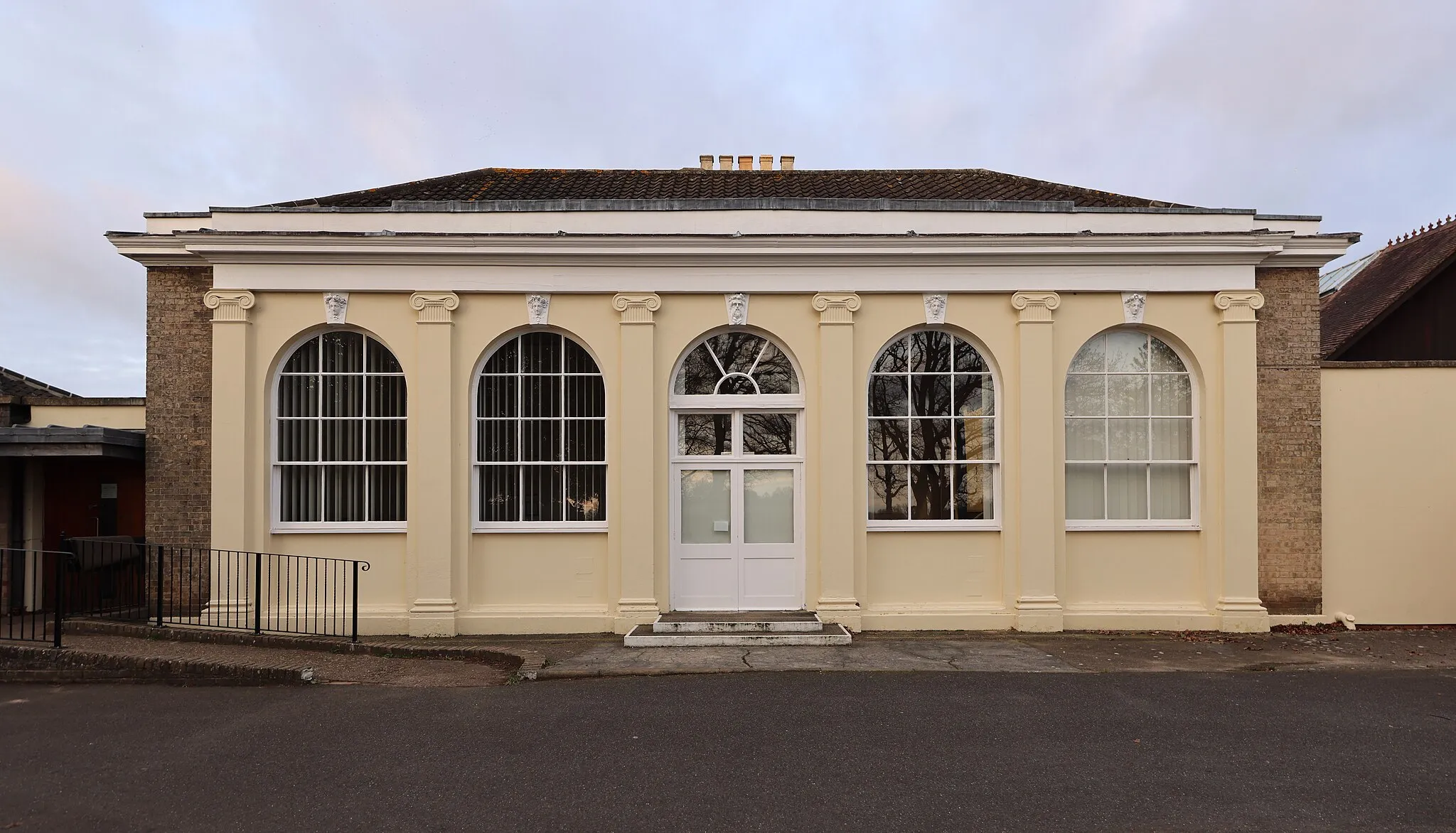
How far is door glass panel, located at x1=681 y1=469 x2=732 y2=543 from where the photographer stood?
1026cm

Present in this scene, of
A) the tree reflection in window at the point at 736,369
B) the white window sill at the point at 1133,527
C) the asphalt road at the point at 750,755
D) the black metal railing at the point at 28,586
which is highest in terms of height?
the tree reflection in window at the point at 736,369

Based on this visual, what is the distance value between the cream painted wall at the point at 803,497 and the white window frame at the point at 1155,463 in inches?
3.1

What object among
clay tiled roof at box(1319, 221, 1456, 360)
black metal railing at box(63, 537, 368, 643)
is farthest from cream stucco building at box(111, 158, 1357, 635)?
clay tiled roof at box(1319, 221, 1456, 360)

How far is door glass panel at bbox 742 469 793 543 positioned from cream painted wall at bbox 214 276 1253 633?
0.30 m

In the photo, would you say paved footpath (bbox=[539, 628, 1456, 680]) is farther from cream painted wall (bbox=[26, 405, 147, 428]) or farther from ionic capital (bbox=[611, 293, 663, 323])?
→ cream painted wall (bbox=[26, 405, 147, 428])

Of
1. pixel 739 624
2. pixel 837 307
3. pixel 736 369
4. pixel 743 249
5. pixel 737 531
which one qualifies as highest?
pixel 743 249

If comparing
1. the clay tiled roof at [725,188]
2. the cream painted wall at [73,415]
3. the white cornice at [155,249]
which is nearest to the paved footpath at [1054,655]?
the clay tiled roof at [725,188]

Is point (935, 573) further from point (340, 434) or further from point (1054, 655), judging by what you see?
point (340, 434)

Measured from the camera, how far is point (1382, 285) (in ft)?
50.0

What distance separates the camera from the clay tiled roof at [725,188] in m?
11.5

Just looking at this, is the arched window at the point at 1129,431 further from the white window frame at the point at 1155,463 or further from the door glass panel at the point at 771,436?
the door glass panel at the point at 771,436

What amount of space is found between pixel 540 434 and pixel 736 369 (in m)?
Answer: 2.57

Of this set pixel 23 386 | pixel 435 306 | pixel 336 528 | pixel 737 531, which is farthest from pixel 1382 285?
pixel 23 386

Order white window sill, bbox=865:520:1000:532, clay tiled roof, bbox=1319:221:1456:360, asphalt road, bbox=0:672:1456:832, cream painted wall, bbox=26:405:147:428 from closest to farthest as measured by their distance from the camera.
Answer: asphalt road, bbox=0:672:1456:832 → white window sill, bbox=865:520:1000:532 → cream painted wall, bbox=26:405:147:428 → clay tiled roof, bbox=1319:221:1456:360
